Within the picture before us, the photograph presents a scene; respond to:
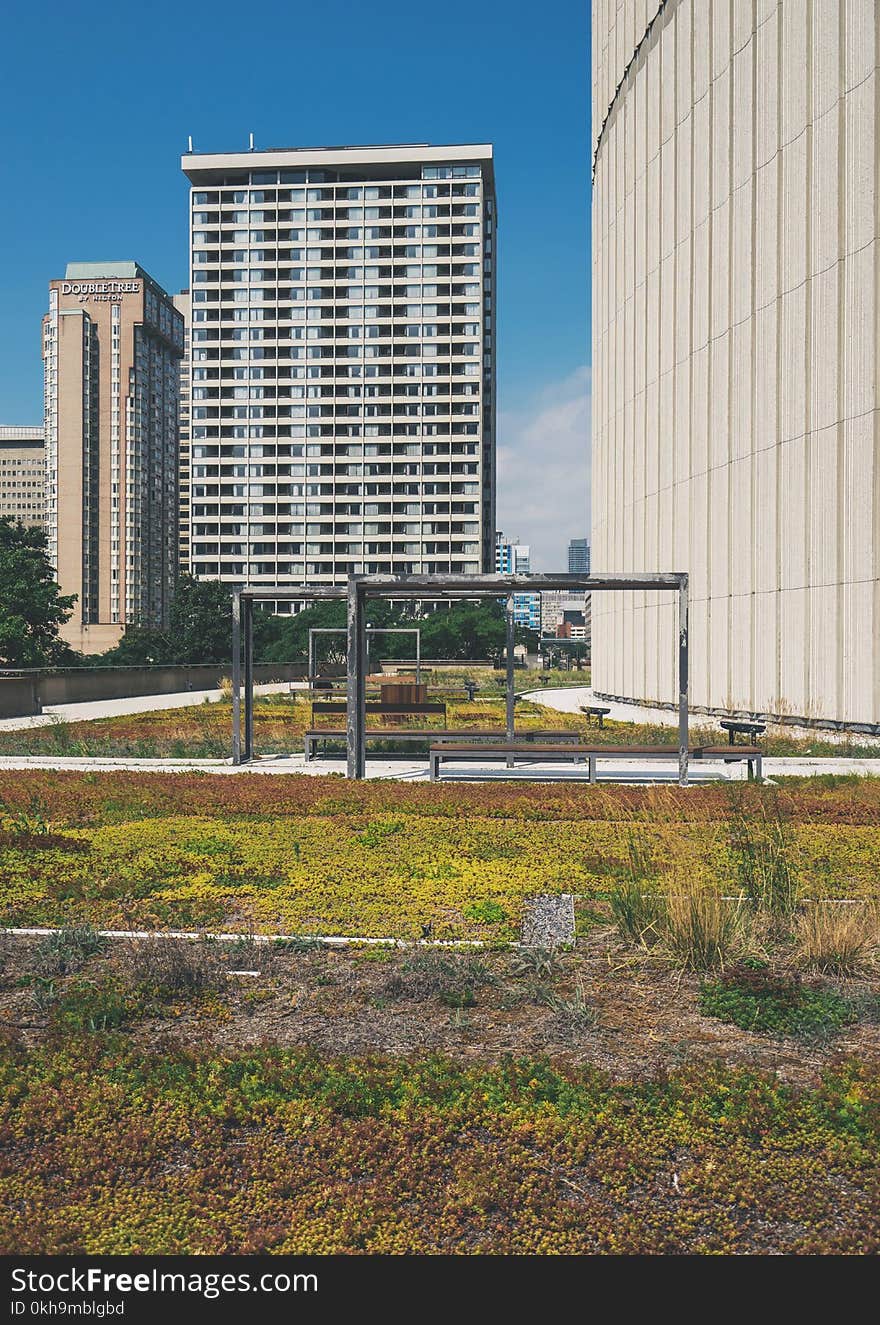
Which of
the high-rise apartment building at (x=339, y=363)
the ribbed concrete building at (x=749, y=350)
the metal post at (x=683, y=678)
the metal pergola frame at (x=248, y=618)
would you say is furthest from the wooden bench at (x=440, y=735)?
the high-rise apartment building at (x=339, y=363)

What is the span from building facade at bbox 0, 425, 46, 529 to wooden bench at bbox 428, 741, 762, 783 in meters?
191

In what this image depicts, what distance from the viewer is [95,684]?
1355 inches

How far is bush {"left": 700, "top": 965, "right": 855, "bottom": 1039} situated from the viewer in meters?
5.48

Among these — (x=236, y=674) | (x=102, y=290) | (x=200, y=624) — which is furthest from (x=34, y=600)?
(x=102, y=290)

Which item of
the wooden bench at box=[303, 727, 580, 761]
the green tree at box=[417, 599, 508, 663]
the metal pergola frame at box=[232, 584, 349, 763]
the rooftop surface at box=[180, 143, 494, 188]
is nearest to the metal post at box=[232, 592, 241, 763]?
the metal pergola frame at box=[232, 584, 349, 763]

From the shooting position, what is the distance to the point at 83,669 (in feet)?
110

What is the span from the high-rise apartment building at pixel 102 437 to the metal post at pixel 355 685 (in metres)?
133

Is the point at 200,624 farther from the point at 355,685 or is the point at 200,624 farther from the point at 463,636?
the point at 355,685

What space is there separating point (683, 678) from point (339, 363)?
114 meters

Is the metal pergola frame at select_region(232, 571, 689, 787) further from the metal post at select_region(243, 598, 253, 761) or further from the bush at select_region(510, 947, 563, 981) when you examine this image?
the bush at select_region(510, 947, 563, 981)

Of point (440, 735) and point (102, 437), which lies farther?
point (102, 437)

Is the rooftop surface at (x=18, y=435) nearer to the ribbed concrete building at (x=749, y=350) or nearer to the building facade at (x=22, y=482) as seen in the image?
the building facade at (x=22, y=482)

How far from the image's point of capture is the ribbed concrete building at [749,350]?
2484cm
